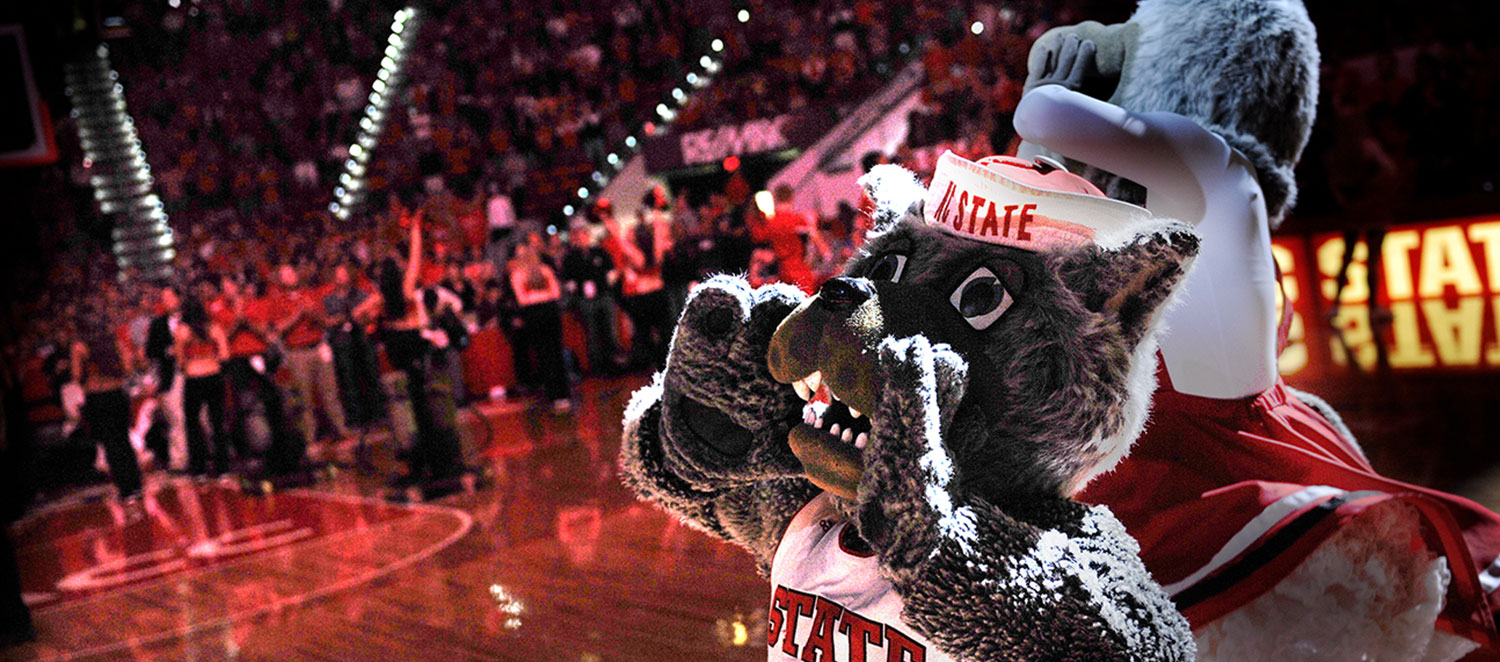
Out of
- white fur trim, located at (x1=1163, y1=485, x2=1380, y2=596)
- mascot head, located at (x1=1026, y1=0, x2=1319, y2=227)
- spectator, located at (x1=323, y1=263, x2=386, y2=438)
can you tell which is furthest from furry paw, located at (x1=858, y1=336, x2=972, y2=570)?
spectator, located at (x1=323, y1=263, x2=386, y2=438)

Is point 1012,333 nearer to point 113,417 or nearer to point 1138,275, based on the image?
point 1138,275

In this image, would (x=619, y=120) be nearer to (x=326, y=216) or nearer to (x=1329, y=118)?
(x=326, y=216)

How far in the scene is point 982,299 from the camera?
1.03m

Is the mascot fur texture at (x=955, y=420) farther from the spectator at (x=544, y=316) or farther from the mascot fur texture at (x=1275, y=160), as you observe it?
the spectator at (x=544, y=316)

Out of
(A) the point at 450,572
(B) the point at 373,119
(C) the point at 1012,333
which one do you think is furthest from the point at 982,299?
(B) the point at 373,119

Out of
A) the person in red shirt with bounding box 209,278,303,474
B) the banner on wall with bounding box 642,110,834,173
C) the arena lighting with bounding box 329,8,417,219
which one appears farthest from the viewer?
the arena lighting with bounding box 329,8,417,219

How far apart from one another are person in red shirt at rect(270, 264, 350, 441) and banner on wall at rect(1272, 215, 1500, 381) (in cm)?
590

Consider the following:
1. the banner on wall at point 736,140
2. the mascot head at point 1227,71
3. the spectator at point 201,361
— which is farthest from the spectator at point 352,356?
the mascot head at point 1227,71

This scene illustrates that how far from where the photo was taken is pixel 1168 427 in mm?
1385

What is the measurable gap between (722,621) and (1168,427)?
1.75 m

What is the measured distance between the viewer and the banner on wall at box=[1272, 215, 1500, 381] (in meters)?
5.34

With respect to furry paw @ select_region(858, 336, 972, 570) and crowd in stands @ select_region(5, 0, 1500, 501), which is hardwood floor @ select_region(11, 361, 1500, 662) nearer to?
crowd in stands @ select_region(5, 0, 1500, 501)

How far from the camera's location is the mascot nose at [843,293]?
0.99 metres

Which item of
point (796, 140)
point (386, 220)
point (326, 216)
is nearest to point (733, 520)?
point (796, 140)
